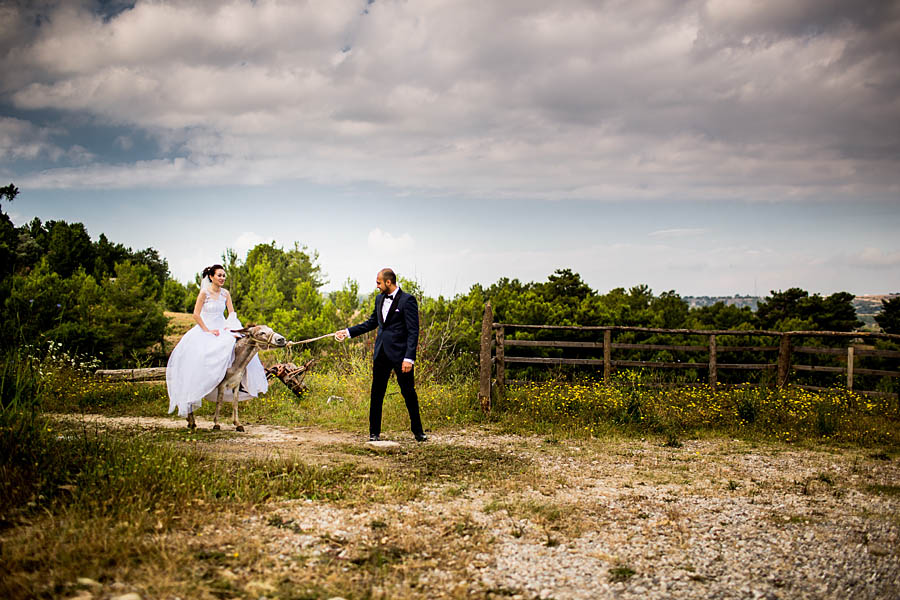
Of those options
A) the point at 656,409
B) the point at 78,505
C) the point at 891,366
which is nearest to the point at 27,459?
the point at 78,505

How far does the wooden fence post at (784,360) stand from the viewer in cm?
1195

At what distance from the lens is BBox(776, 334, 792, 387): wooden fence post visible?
39.2ft

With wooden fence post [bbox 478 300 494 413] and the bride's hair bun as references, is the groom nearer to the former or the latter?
wooden fence post [bbox 478 300 494 413]

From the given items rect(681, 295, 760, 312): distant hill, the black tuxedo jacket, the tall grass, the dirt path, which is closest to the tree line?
rect(681, 295, 760, 312): distant hill

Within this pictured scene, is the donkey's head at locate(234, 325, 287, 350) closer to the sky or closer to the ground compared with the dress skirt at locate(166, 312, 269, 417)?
closer to the sky

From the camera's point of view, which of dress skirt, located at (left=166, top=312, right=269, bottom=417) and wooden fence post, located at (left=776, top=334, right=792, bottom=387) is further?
wooden fence post, located at (left=776, top=334, right=792, bottom=387)

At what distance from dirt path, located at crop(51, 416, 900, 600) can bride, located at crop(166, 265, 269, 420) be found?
4.85ft

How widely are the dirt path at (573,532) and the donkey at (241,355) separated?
5.24ft

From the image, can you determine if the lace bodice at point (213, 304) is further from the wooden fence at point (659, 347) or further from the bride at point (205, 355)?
the wooden fence at point (659, 347)

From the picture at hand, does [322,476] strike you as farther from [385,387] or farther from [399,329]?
[399,329]

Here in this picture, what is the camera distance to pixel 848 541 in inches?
186

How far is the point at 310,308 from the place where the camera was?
18656mm

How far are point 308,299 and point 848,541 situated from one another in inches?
630

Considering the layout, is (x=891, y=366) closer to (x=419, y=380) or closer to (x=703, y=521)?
(x=419, y=380)
